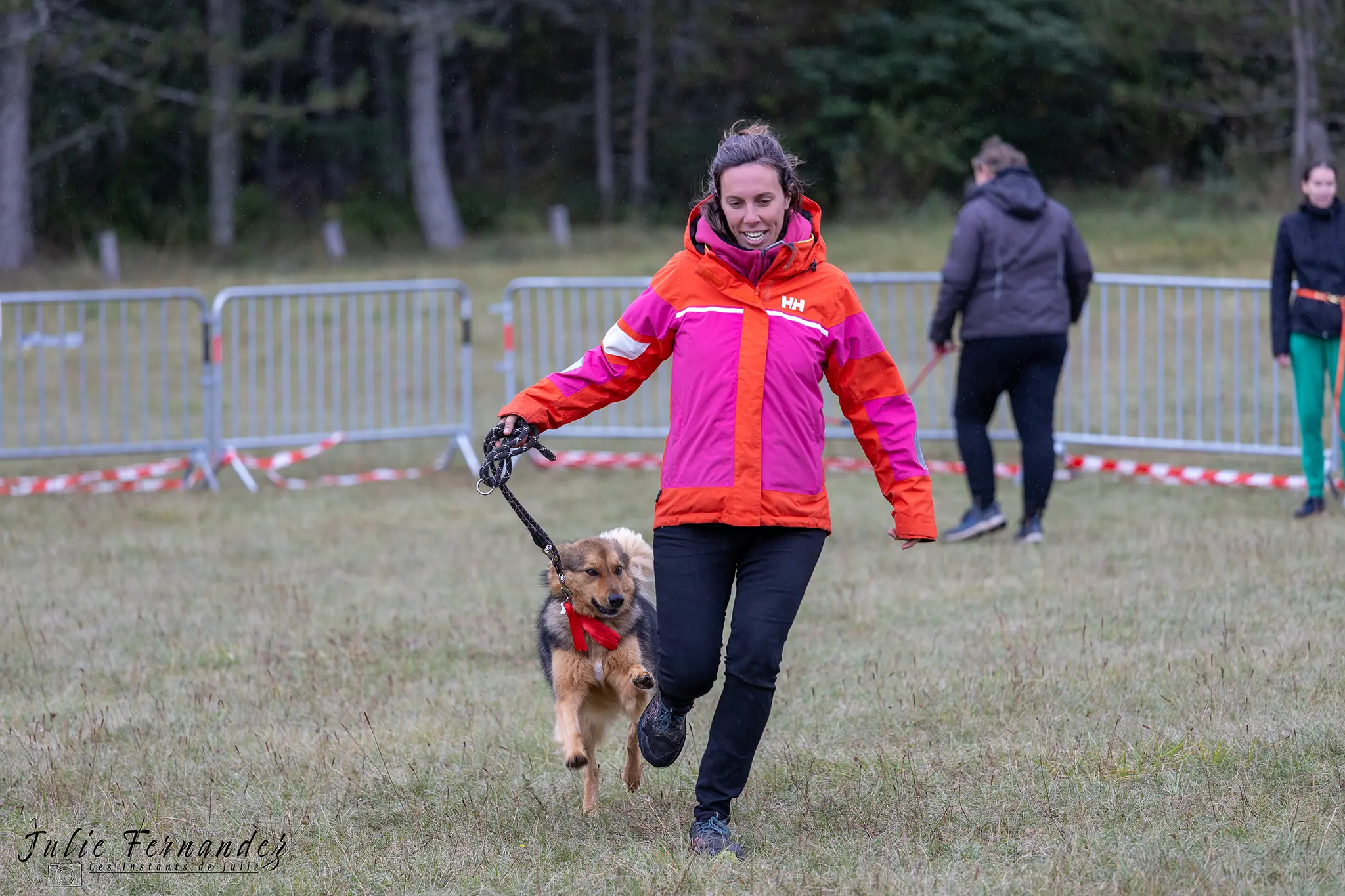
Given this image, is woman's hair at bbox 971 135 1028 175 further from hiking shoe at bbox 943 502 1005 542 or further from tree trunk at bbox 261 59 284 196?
tree trunk at bbox 261 59 284 196

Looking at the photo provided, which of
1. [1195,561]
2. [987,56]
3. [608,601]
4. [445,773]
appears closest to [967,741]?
[608,601]

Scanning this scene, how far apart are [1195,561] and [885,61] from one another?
103 feet

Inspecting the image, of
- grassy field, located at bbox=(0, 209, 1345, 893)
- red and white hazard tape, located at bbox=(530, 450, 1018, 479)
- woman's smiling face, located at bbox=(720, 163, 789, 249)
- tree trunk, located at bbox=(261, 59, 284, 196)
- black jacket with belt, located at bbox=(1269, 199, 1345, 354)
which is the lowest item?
red and white hazard tape, located at bbox=(530, 450, 1018, 479)

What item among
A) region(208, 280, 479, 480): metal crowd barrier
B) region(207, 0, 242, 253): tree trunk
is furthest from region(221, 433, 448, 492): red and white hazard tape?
region(207, 0, 242, 253): tree trunk

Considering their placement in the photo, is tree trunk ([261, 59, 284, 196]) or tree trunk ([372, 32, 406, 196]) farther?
tree trunk ([372, 32, 406, 196])

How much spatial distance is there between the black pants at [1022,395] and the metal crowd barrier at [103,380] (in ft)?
19.2

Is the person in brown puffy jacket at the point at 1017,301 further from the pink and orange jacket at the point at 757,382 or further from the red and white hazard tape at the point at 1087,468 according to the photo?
the pink and orange jacket at the point at 757,382

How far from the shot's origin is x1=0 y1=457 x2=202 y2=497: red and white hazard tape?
1141 centimetres

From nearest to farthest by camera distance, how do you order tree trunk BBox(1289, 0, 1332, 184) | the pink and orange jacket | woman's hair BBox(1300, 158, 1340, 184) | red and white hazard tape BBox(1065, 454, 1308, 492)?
1. the pink and orange jacket
2. woman's hair BBox(1300, 158, 1340, 184)
3. red and white hazard tape BBox(1065, 454, 1308, 492)
4. tree trunk BBox(1289, 0, 1332, 184)

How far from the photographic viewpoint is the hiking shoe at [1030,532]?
346 inches

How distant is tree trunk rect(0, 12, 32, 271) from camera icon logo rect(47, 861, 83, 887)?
2664 centimetres

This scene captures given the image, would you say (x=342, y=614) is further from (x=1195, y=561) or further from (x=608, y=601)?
(x=1195, y=561)

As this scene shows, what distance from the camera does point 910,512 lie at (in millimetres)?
4133

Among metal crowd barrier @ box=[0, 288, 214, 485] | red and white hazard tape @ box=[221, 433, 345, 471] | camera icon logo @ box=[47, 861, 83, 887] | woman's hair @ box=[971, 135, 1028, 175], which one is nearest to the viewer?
camera icon logo @ box=[47, 861, 83, 887]
